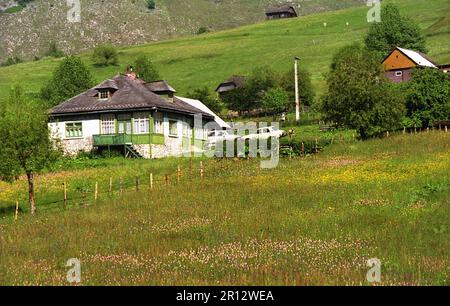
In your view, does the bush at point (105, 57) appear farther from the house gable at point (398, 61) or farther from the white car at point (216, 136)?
the white car at point (216, 136)

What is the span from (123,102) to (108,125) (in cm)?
280

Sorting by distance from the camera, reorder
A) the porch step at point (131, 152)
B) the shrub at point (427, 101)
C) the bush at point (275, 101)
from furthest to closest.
A: the bush at point (275, 101) → the porch step at point (131, 152) → the shrub at point (427, 101)

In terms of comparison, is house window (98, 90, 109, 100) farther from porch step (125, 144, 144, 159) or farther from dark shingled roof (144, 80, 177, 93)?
porch step (125, 144, 144, 159)

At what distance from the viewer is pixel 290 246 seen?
15711 millimetres

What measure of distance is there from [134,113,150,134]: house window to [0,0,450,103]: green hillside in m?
54.4

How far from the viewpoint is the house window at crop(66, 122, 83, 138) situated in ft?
196

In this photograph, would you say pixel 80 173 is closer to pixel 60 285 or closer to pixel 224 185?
pixel 224 185


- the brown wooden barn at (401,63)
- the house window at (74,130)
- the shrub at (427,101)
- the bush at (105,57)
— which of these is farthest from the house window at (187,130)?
the bush at (105,57)

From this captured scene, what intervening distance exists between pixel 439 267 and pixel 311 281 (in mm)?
3203

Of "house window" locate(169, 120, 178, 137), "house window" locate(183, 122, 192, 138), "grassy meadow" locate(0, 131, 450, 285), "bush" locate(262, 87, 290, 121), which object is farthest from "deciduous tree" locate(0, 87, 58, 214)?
"bush" locate(262, 87, 290, 121)

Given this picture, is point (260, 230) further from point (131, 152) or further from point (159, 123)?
point (159, 123)

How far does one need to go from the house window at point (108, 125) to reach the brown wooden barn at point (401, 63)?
48755mm

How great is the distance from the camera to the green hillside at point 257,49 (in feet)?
408
